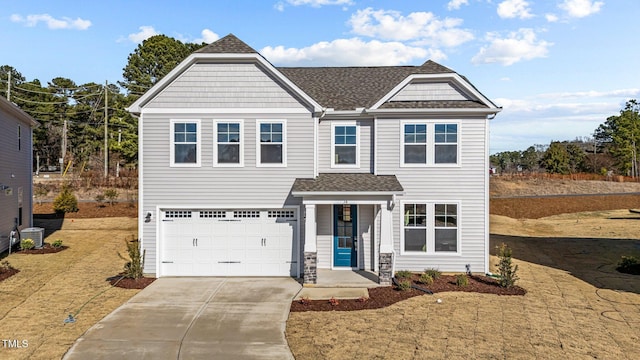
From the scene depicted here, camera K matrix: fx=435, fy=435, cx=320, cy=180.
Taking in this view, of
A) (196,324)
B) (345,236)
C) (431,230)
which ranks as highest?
(431,230)

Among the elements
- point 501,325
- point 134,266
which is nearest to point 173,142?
point 134,266

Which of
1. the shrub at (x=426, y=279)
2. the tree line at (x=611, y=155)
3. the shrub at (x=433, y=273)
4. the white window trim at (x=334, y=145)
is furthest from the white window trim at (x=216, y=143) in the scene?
the tree line at (x=611, y=155)

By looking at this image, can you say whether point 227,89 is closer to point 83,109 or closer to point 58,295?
point 58,295

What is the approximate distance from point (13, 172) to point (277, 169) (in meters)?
13.0

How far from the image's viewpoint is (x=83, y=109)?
178ft

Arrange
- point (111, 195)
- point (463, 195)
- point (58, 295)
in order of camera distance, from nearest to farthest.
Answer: point (58, 295), point (463, 195), point (111, 195)

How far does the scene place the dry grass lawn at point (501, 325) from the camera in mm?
8625

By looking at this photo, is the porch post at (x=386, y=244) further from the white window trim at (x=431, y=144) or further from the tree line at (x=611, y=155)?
the tree line at (x=611, y=155)

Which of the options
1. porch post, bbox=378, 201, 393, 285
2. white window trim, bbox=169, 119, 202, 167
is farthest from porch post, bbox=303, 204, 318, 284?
white window trim, bbox=169, 119, 202, 167

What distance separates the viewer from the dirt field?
28.3 ft

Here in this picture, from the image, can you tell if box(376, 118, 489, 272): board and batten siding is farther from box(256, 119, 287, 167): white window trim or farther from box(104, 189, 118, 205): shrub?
box(104, 189, 118, 205): shrub

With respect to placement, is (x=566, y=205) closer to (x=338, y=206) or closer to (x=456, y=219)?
(x=456, y=219)

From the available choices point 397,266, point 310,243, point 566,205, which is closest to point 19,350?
point 310,243

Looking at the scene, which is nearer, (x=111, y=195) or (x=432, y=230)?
(x=432, y=230)
